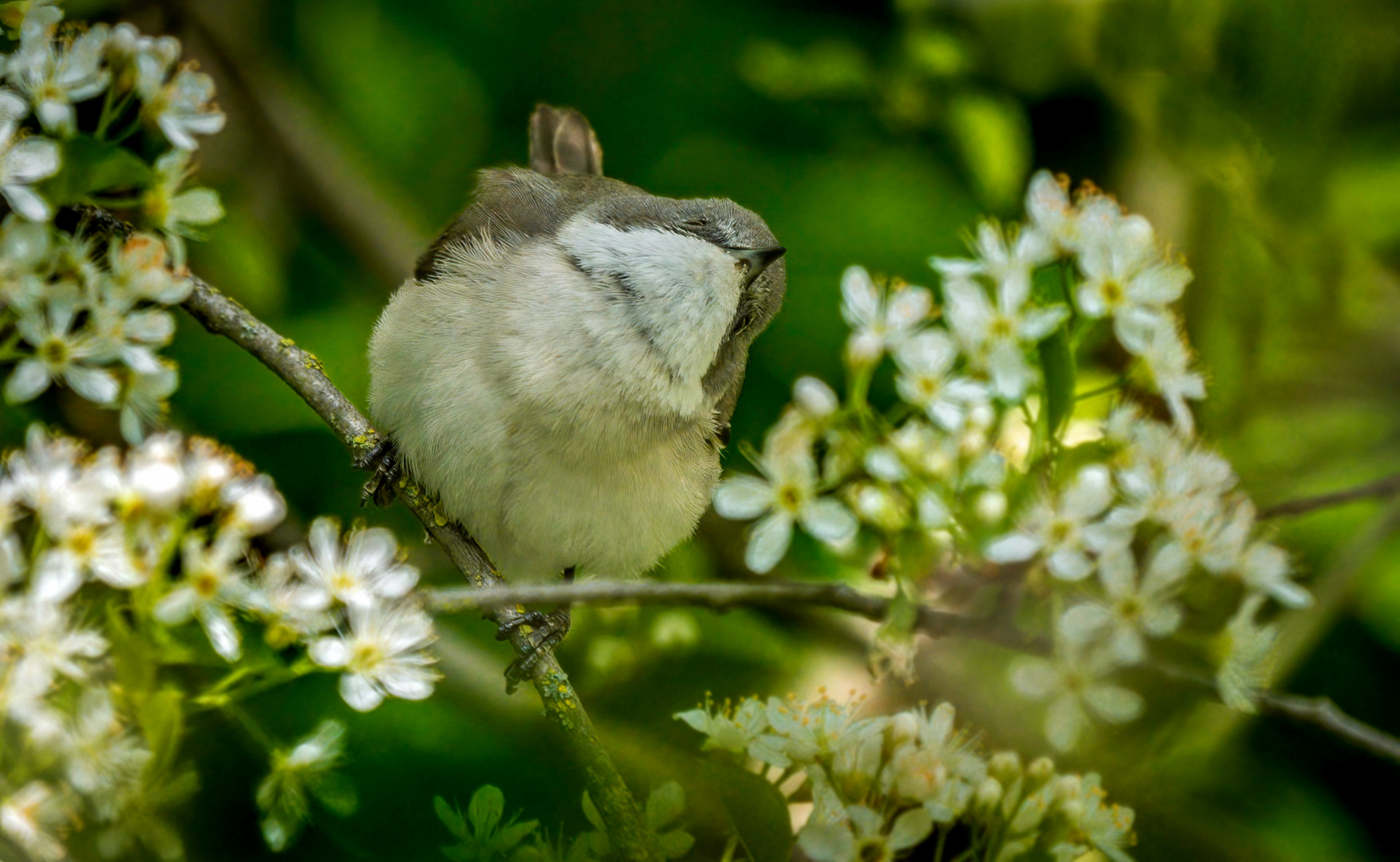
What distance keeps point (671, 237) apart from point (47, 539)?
1306mm

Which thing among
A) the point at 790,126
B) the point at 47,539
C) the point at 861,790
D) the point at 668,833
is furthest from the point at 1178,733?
the point at 790,126

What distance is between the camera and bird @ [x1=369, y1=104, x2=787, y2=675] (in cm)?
208

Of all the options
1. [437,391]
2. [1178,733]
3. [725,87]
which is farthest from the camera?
[725,87]

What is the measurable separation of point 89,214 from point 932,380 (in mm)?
1063

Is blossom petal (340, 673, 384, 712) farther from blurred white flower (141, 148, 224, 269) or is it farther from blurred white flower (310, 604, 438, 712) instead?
blurred white flower (141, 148, 224, 269)

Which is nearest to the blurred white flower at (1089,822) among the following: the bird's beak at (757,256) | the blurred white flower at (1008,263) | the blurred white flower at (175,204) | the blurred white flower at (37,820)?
the blurred white flower at (1008,263)

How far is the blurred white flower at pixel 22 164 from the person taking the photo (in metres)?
1.18

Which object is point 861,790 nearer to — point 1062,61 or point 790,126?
point 1062,61

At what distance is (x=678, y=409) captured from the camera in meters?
2.21

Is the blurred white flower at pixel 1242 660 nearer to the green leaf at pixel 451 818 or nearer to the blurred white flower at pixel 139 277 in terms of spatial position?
the green leaf at pixel 451 818

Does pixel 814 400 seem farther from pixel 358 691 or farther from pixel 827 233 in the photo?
pixel 827 233

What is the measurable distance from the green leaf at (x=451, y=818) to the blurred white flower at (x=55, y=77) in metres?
0.84

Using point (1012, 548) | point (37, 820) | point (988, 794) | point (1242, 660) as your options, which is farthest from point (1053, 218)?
point (37, 820)

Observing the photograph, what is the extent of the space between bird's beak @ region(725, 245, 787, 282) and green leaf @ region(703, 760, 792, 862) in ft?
3.67
